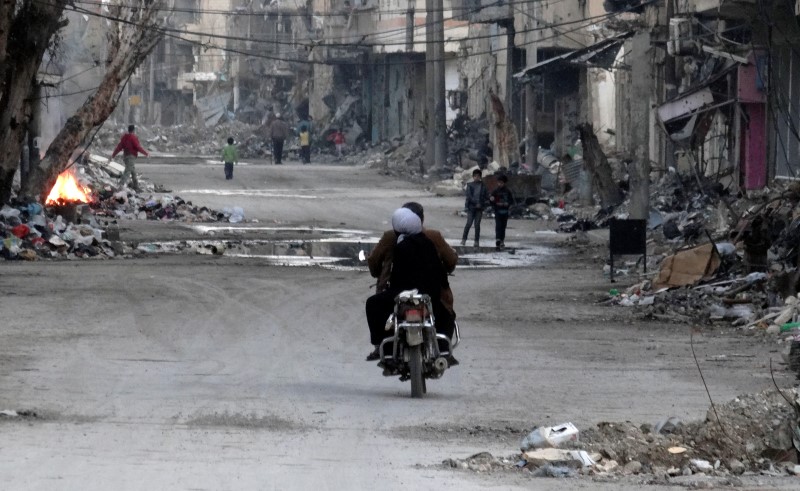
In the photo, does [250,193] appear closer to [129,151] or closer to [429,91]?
[129,151]

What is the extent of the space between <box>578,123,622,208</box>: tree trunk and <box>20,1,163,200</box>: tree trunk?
10538mm

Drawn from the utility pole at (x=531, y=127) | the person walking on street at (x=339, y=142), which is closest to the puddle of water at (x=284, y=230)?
the utility pole at (x=531, y=127)

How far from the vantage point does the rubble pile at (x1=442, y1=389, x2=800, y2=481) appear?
8.20 m

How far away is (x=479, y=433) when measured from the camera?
9508 mm

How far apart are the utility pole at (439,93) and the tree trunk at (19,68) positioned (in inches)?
846

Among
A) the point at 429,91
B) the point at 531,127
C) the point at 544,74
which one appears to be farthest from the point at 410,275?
the point at 544,74

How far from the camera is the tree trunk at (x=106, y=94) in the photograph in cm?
2830

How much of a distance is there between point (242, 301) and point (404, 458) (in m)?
9.89

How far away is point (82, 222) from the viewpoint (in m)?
27.5

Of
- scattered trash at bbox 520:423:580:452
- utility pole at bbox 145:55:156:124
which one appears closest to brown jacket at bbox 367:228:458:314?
scattered trash at bbox 520:423:580:452

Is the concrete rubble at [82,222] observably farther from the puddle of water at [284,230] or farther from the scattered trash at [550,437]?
the scattered trash at [550,437]

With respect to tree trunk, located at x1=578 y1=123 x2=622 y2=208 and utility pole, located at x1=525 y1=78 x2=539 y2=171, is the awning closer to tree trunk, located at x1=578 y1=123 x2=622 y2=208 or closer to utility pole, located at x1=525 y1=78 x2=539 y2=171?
tree trunk, located at x1=578 y1=123 x2=622 y2=208

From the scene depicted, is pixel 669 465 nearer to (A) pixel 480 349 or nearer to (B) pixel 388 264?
(B) pixel 388 264

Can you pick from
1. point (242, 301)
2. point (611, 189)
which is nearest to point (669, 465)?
point (242, 301)
